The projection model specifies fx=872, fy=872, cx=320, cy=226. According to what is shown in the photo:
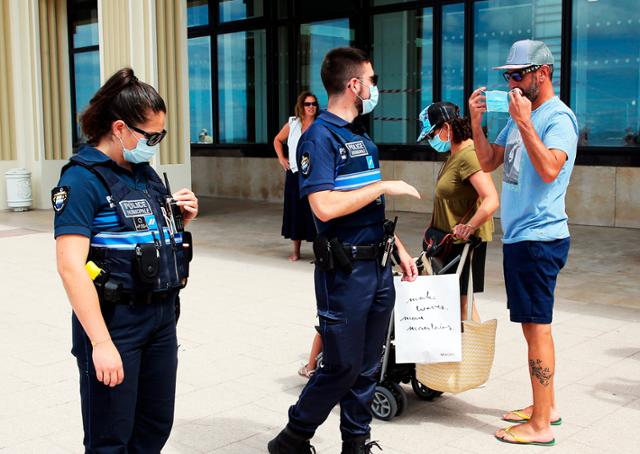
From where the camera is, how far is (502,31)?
1340cm

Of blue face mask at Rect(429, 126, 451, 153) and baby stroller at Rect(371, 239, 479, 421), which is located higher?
blue face mask at Rect(429, 126, 451, 153)

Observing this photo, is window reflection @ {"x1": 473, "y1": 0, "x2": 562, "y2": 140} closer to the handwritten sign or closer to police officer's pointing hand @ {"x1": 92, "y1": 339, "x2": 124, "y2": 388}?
the handwritten sign

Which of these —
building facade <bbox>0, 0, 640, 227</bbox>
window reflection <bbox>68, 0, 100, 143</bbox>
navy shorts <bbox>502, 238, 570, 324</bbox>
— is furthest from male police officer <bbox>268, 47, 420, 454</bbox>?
window reflection <bbox>68, 0, 100, 143</bbox>

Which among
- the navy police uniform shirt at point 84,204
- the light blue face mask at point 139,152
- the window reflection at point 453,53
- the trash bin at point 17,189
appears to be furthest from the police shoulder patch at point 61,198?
the trash bin at point 17,189

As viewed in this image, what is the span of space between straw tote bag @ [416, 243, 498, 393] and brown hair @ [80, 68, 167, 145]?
6.58ft

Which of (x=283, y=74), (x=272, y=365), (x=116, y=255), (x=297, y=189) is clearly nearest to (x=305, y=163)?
(x=116, y=255)

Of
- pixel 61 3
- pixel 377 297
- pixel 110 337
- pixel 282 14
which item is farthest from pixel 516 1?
pixel 110 337

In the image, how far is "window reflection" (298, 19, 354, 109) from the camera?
15477 millimetres

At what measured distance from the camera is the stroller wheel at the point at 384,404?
445 cm

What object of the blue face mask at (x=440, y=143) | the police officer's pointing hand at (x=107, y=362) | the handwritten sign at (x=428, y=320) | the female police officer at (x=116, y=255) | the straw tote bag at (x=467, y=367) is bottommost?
the straw tote bag at (x=467, y=367)

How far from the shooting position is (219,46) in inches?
688

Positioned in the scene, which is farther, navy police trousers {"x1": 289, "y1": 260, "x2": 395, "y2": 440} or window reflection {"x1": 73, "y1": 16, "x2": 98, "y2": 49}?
window reflection {"x1": 73, "y1": 16, "x2": 98, "y2": 49}

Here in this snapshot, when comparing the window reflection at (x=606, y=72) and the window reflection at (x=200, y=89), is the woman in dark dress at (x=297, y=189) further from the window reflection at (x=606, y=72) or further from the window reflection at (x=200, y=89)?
the window reflection at (x=200, y=89)

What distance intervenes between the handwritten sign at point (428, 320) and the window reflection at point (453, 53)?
9787 mm
